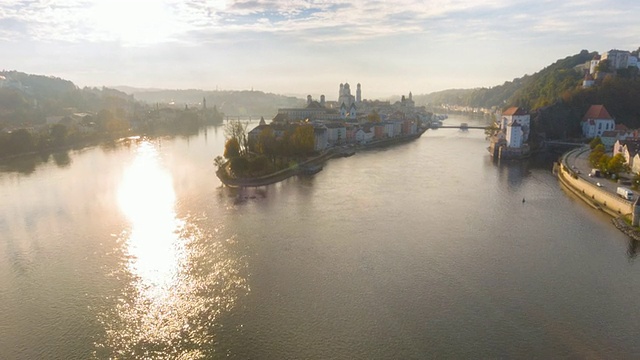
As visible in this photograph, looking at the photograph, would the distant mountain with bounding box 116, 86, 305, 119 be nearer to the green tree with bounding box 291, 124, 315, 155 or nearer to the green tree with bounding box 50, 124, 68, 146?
the green tree with bounding box 50, 124, 68, 146

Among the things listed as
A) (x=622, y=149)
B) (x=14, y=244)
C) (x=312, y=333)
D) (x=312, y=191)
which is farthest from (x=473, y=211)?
(x=14, y=244)

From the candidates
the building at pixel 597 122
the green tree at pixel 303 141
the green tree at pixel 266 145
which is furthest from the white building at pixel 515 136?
the green tree at pixel 266 145

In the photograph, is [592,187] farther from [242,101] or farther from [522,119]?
[242,101]

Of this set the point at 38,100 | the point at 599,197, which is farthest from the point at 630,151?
the point at 38,100

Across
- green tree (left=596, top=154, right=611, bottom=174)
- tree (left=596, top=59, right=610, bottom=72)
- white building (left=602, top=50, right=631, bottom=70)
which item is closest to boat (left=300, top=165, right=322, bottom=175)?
green tree (left=596, top=154, right=611, bottom=174)

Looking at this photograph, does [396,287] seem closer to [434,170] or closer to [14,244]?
[14,244]

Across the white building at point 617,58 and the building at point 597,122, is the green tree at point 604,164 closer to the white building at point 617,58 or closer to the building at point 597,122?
the building at point 597,122

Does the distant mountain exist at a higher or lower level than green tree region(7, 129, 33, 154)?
→ higher
